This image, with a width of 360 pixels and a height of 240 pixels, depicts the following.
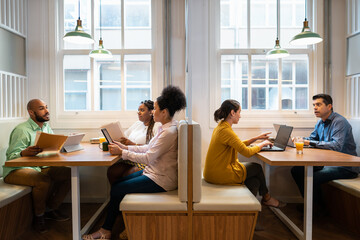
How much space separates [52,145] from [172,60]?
1.76 meters

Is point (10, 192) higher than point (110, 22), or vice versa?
point (110, 22)

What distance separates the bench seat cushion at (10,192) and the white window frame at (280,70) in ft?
6.87

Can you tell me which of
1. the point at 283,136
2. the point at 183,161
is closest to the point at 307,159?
the point at 283,136

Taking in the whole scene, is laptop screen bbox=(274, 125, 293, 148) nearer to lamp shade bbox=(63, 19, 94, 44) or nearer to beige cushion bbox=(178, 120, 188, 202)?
beige cushion bbox=(178, 120, 188, 202)

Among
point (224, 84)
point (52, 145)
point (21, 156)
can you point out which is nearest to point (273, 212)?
point (224, 84)

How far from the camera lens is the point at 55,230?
2379 mm

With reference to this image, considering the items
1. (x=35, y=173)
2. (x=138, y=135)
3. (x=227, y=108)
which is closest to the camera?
(x=227, y=108)

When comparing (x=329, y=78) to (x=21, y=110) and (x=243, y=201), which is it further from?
(x=21, y=110)

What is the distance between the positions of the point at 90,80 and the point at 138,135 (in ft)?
3.75

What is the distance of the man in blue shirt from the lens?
2.46 m

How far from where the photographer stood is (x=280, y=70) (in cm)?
326

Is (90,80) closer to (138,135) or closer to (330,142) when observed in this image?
(138,135)

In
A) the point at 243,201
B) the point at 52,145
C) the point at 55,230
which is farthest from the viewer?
the point at 55,230

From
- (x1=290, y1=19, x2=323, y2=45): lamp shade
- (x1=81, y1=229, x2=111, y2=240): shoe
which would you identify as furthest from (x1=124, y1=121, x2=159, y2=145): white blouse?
(x1=290, y1=19, x2=323, y2=45): lamp shade
